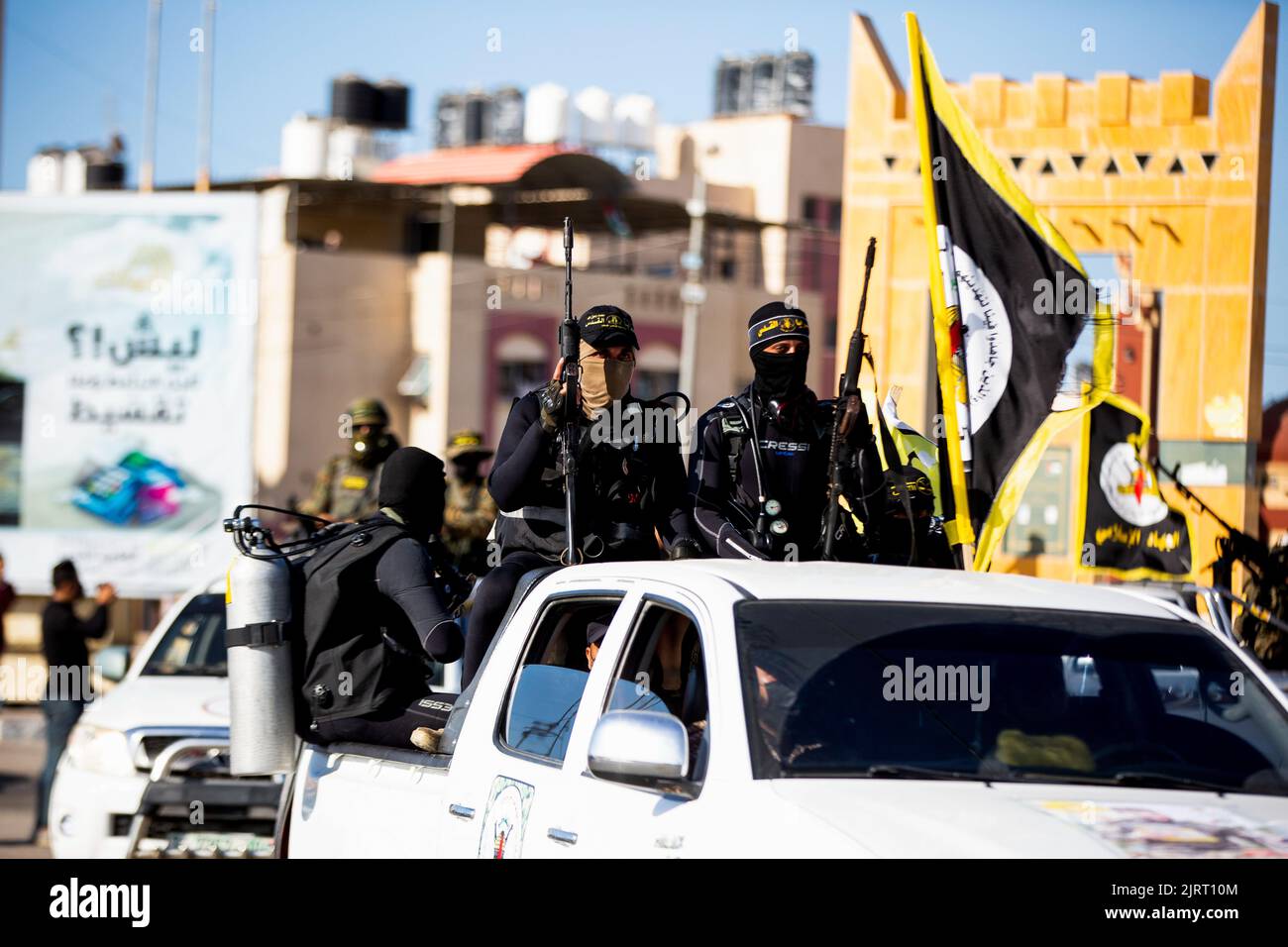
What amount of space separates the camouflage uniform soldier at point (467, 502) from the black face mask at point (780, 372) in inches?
249

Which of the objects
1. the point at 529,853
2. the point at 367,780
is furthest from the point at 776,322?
the point at 529,853

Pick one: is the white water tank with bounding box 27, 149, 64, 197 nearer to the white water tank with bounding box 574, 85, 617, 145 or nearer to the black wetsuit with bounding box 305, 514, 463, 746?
the white water tank with bounding box 574, 85, 617, 145

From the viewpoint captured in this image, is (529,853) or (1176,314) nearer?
(529,853)

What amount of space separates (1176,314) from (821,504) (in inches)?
390

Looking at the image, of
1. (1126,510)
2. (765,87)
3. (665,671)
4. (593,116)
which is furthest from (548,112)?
(665,671)

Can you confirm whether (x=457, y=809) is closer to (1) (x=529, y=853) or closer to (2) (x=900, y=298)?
(1) (x=529, y=853)

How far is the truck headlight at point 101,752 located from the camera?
9797mm

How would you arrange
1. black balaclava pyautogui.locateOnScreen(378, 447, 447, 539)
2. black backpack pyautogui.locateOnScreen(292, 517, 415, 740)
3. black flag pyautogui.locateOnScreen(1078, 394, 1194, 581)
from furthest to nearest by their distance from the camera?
1. black flag pyautogui.locateOnScreen(1078, 394, 1194, 581)
2. black balaclava pyautogui.locateOnScreen(378, 447, 447, 539)
3. black backpack pyautogui.locateOnScreen(292, 517, 415, 740)

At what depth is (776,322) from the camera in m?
7.04

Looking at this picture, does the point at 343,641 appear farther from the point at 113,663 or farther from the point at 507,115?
the point at 507,115

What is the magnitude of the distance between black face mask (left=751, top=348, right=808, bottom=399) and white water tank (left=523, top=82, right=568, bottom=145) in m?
42.4

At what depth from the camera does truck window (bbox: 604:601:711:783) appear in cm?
489

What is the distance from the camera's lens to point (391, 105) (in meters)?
50.8

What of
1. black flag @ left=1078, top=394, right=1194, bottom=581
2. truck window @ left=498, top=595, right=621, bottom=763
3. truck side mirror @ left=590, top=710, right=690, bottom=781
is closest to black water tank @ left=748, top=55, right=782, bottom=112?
black flag @ left=1078, top=394, right=1194, bottom=581
